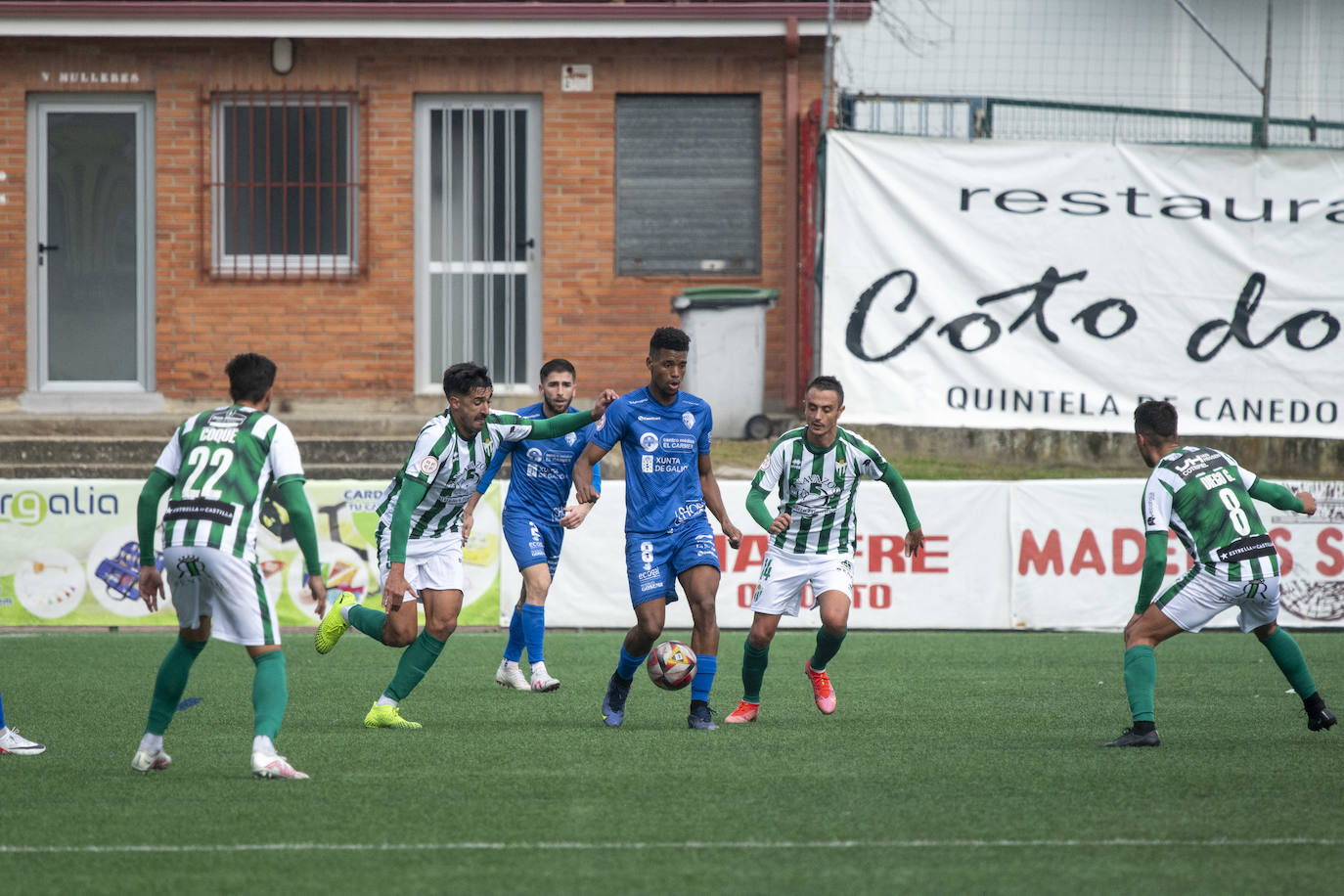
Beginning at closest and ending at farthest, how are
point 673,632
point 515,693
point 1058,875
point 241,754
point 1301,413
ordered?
point 1058,875, point 241,754, point 515,693, point 673,632, point 1301,413

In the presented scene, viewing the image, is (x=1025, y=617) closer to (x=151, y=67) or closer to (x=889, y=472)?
(x=889, y=472)

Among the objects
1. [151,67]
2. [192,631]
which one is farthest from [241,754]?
[151,67]

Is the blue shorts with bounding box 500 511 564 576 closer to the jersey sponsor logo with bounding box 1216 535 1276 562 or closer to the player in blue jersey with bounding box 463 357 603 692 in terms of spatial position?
the player in blue jersey with bounding box 463 357 603 692

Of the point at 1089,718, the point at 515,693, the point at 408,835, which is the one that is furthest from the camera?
the point at 515,693

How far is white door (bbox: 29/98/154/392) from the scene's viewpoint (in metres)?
17.5

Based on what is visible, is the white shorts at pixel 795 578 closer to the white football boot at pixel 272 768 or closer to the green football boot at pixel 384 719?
the green football boot at pixel 384 719

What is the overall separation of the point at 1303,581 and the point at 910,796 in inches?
371

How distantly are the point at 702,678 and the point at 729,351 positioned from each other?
27.2ft

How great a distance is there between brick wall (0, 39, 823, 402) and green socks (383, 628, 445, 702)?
9236 mm

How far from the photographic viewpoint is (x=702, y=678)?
8.34m

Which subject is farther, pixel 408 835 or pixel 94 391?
pixel 94 391

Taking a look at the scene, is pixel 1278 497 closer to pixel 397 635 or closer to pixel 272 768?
pixel 397 635

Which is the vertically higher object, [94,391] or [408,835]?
[94,391]

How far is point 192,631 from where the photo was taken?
6.62m
